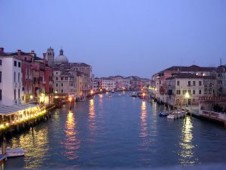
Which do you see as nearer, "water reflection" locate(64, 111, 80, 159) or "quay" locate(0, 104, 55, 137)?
"water reflection" locate(64, 111, 80, 159)

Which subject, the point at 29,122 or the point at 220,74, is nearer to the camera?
the point at 29,122

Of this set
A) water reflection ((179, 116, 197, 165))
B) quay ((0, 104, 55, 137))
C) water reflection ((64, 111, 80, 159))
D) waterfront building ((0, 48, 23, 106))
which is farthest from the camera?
waterfront building ((0, 48, 23, 106))

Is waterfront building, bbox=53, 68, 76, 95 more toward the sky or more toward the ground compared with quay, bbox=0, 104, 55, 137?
more toward the sky

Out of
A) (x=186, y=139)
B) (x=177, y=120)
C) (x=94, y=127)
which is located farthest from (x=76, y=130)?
(x=177, y=120)

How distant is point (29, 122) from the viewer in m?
37.1

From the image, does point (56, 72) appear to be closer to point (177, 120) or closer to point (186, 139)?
point (177, 120)

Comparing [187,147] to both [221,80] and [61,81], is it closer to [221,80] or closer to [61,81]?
[221,80]

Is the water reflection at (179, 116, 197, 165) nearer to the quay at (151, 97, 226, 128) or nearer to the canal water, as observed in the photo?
the canal water

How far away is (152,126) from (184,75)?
85.5ft

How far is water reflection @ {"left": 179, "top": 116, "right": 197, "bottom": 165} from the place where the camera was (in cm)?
2278

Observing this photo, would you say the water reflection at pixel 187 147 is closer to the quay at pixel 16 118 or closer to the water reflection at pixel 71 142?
the water reflection at pixel 71 142

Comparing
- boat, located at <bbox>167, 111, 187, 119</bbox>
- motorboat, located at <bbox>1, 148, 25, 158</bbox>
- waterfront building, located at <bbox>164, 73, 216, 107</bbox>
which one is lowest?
motorboat, located at <bbox>1, 148, 25, 158</bbox>

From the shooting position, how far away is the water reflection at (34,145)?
73.7 ft

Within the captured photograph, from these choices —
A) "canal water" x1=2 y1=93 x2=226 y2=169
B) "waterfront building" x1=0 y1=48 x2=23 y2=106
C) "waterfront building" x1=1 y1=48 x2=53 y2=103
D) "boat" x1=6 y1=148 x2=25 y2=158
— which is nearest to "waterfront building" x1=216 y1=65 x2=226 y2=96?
"waterfront building" x1=1 y1=48 x2=53 y2=103
